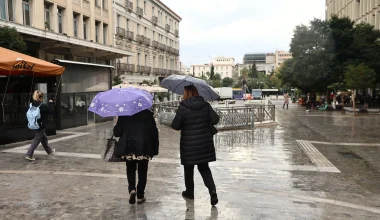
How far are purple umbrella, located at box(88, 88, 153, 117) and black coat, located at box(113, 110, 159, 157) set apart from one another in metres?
0.21

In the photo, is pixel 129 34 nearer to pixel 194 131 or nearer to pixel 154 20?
pixel 154 20

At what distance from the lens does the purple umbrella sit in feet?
15.5

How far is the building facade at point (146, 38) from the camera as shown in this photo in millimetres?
35312

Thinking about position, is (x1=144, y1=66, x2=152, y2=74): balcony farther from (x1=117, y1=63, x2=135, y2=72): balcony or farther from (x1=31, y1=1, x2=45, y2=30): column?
(x1=31, y1=1, x2=45, y2=30): column

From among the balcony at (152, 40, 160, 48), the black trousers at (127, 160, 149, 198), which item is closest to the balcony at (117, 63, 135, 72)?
the balcony at (152, 40, 160, 48)

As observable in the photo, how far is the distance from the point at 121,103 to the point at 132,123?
1.11 ft

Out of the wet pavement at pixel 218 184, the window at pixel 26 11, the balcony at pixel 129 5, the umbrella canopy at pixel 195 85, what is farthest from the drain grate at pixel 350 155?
the balcony at pixel 129 5

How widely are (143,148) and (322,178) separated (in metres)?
4.07

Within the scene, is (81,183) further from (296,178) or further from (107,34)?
(107,34)

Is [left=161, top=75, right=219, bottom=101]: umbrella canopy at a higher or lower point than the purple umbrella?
higher

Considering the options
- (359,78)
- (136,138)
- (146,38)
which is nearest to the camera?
(136,138)

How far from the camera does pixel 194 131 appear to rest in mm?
4914

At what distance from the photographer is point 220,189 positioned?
611 centimetres

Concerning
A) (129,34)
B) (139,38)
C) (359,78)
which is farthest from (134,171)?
(139,38)
